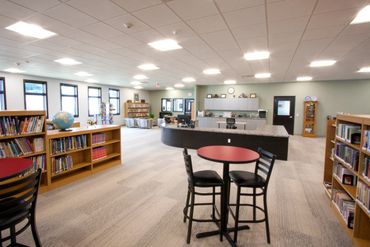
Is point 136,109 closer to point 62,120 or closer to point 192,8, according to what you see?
point 62,120

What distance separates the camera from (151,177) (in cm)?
380

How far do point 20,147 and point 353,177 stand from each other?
15.1 ft

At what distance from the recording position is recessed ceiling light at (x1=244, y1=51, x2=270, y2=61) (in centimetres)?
440

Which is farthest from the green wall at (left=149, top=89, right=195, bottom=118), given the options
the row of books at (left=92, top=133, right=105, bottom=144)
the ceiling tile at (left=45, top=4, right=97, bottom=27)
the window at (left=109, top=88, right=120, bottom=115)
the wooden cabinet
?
the ceiling tile at (left=45, top=4, right=97, bottom=27)

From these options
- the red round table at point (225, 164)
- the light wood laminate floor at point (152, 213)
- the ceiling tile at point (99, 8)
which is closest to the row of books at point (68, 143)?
the light wood laminate floor at point (152, 213)

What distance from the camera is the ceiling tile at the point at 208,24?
270 centimetres

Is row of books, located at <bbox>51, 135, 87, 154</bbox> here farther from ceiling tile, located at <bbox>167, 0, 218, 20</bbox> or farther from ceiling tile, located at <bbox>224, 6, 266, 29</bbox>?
ceiling tile, located at <bbox>224, 6, 266, 29</bbox>

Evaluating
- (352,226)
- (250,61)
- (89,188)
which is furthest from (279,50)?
→ (89,188)

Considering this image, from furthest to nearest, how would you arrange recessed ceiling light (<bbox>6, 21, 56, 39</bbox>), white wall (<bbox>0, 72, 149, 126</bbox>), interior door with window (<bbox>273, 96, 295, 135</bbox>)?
1. interior door with window (<bbox>273, 96, 295, 135</bbox>)
2. white wall (<bbox>0, 72, 149, 126</bbox>)
3. recessed ceiling light (<bbox>6, 21, 56, 39</bbox>)

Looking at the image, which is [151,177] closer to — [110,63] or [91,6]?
[91,6]

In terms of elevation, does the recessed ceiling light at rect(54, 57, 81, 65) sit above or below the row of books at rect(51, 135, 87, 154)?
above

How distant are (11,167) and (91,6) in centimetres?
202

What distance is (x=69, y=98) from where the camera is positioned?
31.8ft

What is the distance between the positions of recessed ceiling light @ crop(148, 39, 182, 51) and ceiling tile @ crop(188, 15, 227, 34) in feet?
Answer: 2.38
